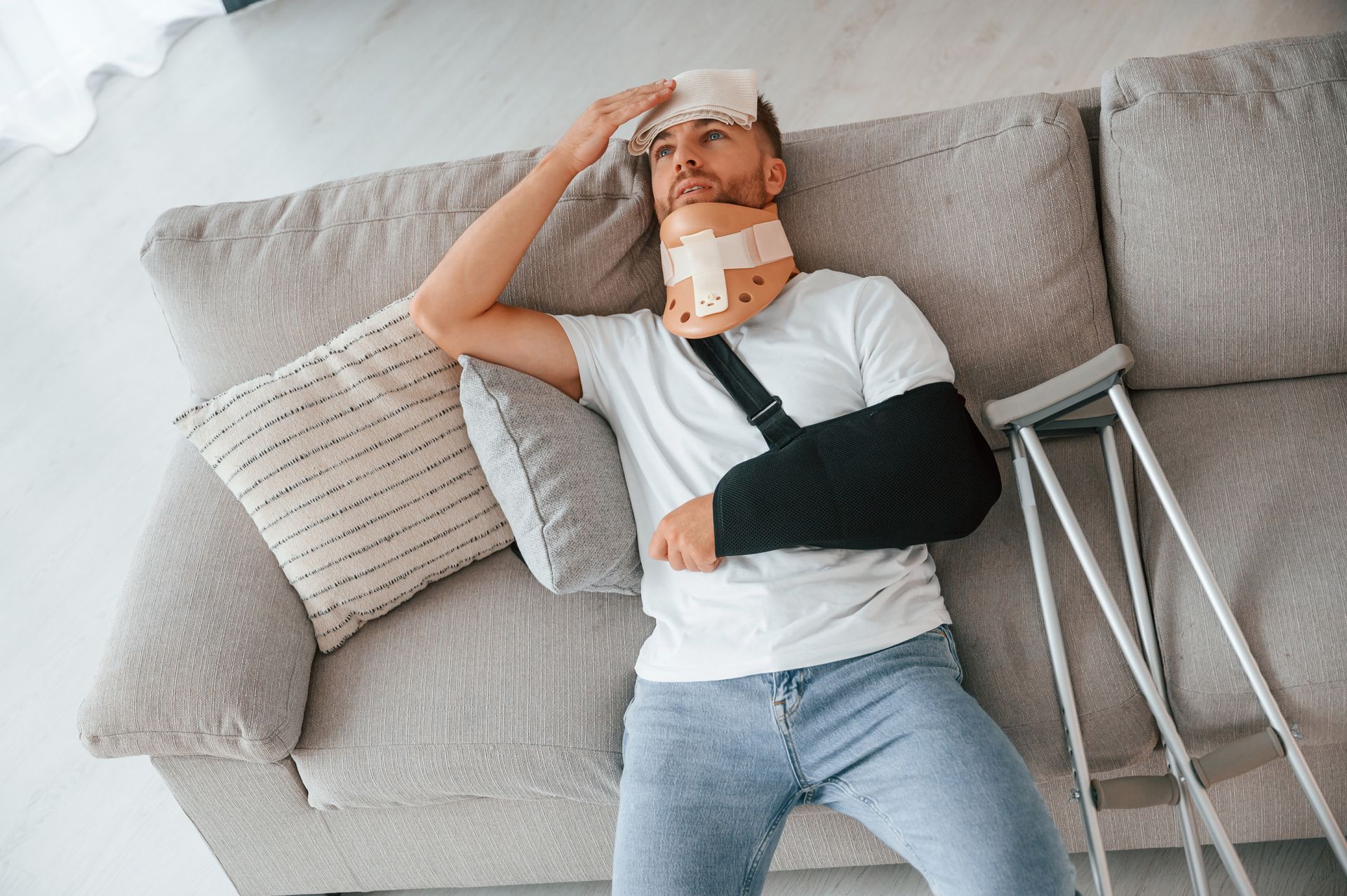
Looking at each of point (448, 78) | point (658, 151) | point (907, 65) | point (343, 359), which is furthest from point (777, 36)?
point (343, 359)

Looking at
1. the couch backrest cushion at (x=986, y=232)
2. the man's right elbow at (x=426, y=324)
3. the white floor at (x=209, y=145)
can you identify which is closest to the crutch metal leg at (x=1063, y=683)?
the couch backrest cushion at (x=986, y=232)

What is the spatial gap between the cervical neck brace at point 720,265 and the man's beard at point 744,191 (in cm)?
2

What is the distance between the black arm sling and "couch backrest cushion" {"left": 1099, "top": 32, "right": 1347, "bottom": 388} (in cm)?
50

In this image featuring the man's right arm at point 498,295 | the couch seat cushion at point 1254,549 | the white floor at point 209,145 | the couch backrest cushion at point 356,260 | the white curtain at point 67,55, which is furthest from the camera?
the white curtain at point 67,55

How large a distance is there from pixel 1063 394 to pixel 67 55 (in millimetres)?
3727

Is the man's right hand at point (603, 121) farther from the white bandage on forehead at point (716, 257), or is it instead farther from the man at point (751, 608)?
the white bandage on forehead at point (716, 257)

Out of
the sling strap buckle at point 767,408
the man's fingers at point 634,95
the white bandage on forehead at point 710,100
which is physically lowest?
the sling strap buckle at point 767,408

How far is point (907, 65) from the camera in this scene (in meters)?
3.02

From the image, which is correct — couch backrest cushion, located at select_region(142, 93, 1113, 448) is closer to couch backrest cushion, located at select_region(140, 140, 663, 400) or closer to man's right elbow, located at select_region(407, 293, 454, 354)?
couch backrest cushion, located at select_region(140, 140, 663, 400)

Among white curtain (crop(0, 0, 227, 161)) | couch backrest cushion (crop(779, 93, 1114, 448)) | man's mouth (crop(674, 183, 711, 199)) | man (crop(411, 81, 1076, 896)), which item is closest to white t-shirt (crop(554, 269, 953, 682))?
man (crop(411, 81, 1076, 896))

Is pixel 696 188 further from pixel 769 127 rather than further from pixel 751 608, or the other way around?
pixel 751 608

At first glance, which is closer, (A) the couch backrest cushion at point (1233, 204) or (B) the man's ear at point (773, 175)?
(A) the couch backrest cushion at point (1233, 204)

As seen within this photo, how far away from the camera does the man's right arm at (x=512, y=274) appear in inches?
65.0

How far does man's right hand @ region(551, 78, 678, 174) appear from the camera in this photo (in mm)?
1682
